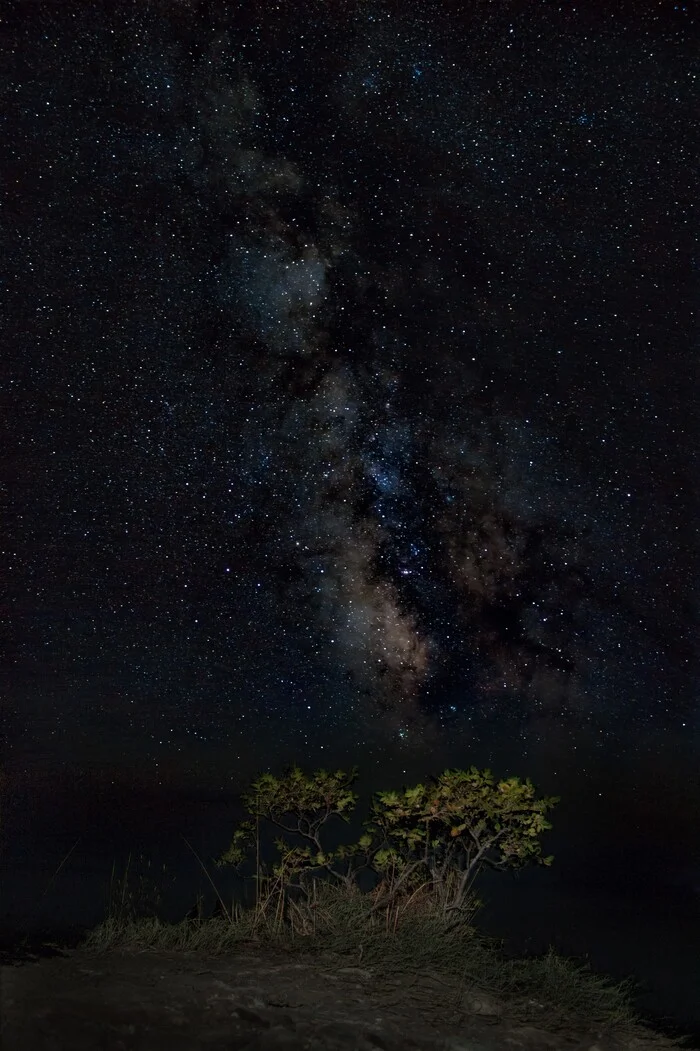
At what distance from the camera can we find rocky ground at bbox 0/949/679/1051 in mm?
3361

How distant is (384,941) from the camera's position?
4.82m

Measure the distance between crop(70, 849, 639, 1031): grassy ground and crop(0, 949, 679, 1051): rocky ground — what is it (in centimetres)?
15

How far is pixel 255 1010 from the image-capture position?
370 centimetres

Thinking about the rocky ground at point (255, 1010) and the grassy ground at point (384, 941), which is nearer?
the rocky ground at point (255, 1010)

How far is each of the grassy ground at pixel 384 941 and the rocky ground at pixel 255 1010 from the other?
0.48 feet

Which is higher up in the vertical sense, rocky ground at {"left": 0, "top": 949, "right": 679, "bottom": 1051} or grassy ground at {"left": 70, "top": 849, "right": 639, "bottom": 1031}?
grassy ground at {"left": 70, "top": 849, "right": 639, "bottom": 1031}

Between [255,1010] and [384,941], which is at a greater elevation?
[384,941]

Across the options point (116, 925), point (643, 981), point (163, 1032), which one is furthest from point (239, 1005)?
point (643, 981)

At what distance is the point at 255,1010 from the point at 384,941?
1.27m

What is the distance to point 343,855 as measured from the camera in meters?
5.63

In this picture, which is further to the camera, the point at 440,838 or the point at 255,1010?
the point at 440,838

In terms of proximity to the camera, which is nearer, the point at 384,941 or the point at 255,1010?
the point at 255,1010

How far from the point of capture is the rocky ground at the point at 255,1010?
11.0ft

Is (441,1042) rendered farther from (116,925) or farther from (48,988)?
(116,925)
